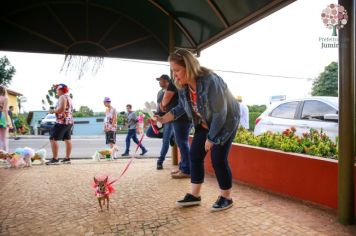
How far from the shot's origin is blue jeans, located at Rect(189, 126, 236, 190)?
10.4ft

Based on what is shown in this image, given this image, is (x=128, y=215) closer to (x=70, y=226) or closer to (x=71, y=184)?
(x=70, y=226)

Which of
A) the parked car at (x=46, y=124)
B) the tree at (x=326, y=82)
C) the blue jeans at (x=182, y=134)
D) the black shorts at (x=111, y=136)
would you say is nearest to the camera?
the blue jeans at (x=182, y=134)

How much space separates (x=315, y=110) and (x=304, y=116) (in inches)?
9.5

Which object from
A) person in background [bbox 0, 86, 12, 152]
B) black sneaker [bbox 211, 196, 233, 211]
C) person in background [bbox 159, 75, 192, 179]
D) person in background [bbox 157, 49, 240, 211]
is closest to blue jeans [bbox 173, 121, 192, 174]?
person in background [bbox 159, 75, 192, 179]

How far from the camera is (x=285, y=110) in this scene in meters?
6.64

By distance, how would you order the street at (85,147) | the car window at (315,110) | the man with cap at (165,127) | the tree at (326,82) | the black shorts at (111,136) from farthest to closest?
the tree at (326,82) → the street at (85,147) → the black shorts at (111,136) → the car window at (315,110) → the man with cap at (165,127)

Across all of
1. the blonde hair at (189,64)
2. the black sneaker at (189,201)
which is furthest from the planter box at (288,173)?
the blonde hair at (189,64)

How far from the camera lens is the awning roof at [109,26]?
5.39 meters

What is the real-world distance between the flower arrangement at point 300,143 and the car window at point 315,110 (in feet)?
4.85

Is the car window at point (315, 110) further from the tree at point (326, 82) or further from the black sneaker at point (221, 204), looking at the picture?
the tree at point (326, 82)

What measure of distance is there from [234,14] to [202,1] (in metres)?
0.61

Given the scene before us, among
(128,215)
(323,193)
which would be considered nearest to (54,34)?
(128,215)

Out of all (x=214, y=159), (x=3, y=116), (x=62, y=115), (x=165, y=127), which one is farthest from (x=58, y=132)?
(x=214, y=159)

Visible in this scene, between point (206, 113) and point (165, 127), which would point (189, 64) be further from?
point (165, 127)
